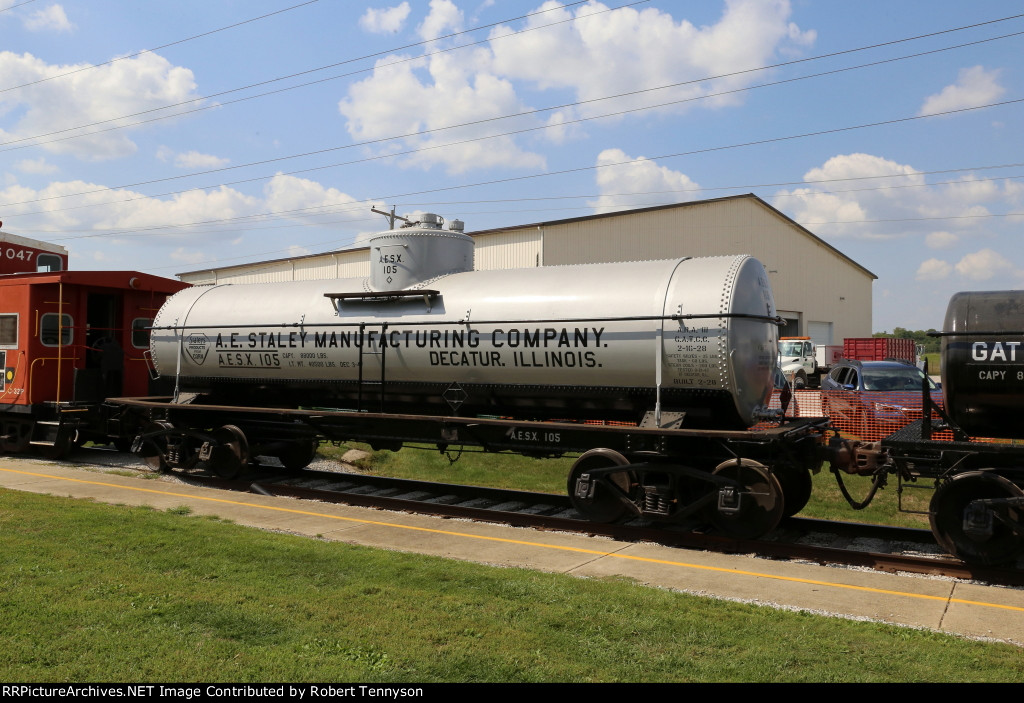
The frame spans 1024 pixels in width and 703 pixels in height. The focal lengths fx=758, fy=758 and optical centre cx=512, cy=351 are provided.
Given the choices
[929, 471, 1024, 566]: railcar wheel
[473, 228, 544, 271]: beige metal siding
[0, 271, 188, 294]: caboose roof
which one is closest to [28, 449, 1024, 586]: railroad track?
[929, 471, 1024, 566]: railcar wheel

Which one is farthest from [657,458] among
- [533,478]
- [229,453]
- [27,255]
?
[27,255]

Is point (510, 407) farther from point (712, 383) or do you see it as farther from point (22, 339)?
point (22, 339)

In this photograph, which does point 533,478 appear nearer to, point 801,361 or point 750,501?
point 750,501

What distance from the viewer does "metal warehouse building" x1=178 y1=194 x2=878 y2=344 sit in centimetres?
3312

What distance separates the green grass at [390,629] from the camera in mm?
4836

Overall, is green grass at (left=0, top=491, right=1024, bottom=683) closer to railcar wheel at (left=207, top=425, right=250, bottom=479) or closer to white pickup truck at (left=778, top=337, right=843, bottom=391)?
railcar wheel at (left=207, top=425, right=250, bottom=479)

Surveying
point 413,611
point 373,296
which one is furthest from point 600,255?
point 413,611

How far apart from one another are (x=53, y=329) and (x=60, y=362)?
950 millimetres

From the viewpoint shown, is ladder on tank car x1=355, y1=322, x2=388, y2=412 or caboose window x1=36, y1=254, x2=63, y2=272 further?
caboose window x1=36, y1=254, x2=63, y2=272

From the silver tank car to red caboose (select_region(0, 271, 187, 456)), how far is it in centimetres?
265

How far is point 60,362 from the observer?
48.6ft

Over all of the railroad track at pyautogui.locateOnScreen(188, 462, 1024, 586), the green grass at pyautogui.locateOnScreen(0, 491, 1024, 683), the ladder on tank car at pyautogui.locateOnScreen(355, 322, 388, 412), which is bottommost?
the railroad track at pyautogui.locateOnScreen(188, 462, 1024, 586)

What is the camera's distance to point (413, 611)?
19.6ft

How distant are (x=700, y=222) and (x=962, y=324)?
112 feet
